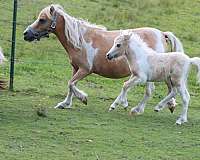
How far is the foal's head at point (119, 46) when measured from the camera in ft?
34.2

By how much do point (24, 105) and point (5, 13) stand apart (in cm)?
889

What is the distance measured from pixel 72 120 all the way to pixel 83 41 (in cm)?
188

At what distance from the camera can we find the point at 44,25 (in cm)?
1128

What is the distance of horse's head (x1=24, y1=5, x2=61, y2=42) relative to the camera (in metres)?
11.2

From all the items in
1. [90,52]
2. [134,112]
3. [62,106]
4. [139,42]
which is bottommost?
[62,106]

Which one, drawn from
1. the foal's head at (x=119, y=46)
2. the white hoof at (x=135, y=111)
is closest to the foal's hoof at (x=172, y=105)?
the white hoof at (x=135, y=111)

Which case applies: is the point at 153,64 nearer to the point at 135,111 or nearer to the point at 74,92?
the point at 135,111

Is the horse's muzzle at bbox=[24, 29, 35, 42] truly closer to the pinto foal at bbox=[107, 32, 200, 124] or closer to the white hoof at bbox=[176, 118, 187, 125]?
the pinto foal at bbox=[107, 32, 200, 124]

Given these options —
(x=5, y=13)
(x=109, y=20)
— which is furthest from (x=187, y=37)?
(x=5, y=13)

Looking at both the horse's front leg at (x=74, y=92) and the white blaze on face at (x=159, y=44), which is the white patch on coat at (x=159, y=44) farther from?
the horse's front leg at (x=74, y=92)

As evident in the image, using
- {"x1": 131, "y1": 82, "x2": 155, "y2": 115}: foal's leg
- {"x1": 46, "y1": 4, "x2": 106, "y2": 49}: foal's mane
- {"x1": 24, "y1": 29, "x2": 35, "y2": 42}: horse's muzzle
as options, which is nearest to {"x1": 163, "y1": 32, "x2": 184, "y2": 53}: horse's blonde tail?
{"x1": 131, "y1": 82, "x2": 155, "y2": 115}: foal's leg

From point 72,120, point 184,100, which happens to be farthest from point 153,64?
point 72,120

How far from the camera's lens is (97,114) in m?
10.5

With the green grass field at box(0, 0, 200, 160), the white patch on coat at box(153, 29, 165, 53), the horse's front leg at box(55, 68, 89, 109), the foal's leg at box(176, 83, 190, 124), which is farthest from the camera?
the white patch on coat at box(153, 29, 165, 53)
